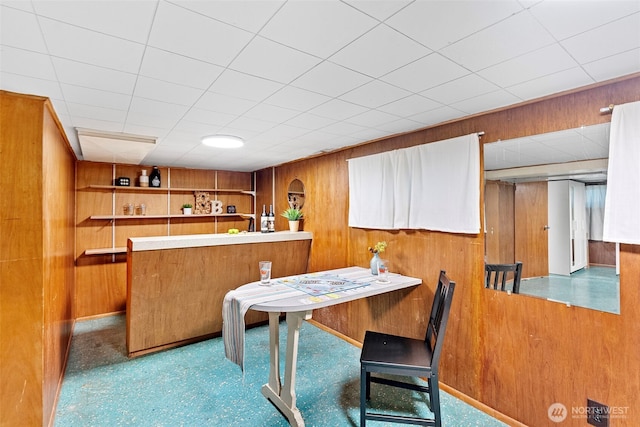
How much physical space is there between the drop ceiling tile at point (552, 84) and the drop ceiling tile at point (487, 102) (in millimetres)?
57

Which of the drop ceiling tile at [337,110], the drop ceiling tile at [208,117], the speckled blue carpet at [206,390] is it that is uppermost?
the drop ceiling tile at [337,110]

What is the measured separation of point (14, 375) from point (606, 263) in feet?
11.4

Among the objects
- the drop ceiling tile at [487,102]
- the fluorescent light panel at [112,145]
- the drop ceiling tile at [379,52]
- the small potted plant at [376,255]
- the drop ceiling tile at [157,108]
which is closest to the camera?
the drop ceiling tile at [379,52]

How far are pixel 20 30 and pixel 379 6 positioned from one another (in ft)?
4.61

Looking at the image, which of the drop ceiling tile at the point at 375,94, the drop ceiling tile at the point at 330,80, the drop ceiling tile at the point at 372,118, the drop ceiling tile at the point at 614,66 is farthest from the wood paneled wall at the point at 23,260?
the drop ceiling tile at the point at 614,66

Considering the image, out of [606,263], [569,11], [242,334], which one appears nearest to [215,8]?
[569,11]

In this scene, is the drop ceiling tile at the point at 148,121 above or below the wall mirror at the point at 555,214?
above

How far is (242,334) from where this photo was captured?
6.60ft

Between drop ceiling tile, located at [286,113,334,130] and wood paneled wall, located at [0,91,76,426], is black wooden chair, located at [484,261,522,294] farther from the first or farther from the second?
wood paneled wall, located at [0,91,76,426]

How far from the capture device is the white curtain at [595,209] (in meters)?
1.77

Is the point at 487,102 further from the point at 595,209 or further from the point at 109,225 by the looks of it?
the point at 109,225

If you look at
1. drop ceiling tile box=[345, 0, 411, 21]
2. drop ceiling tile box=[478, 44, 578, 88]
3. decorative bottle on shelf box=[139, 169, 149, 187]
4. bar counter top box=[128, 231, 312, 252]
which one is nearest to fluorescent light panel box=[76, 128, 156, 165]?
decorative bottle on shelf box=[139, 169, 149, 187]

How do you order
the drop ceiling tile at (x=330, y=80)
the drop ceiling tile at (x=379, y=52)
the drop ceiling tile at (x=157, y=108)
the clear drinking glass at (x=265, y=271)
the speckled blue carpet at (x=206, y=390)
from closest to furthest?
the drop ceiling tile at (x=379, y=52), the drop ceiling tile at (x=330, y=80), the drop ceiling tile at (x=157, y=108), the speckled blue carpet at (x=206, y=390), the clear drinking glass at (x=265, y=271)

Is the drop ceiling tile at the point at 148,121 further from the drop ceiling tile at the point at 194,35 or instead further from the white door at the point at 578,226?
the white door at the point at 578,226
